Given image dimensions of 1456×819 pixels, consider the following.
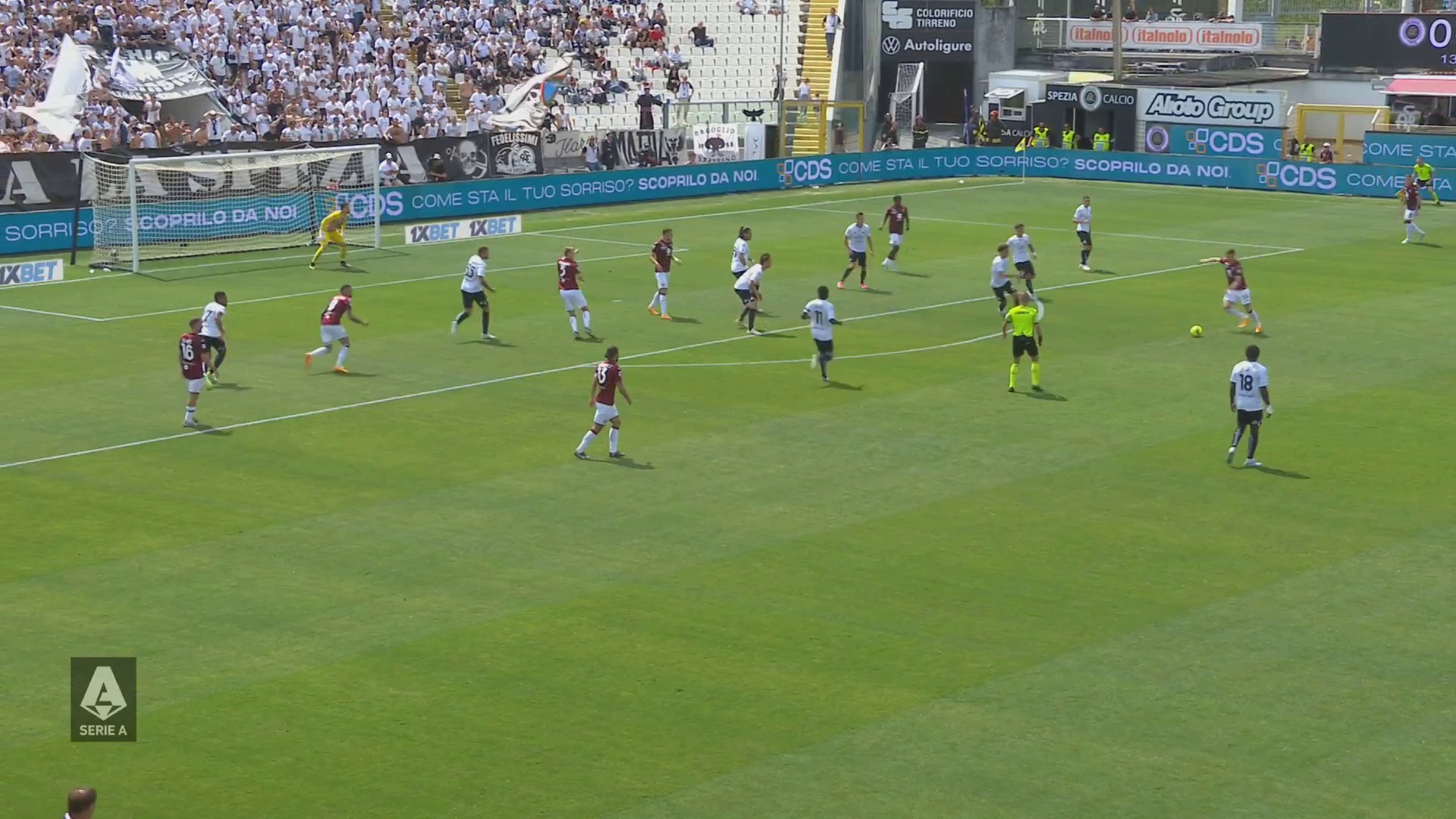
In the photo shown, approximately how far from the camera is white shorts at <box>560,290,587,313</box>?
37.0 meters

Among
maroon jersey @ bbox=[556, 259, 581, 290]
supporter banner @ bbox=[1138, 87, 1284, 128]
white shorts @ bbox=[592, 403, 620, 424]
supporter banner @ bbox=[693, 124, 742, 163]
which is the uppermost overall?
supporter banner @ bbox=[1138, 87, 1284, 128]

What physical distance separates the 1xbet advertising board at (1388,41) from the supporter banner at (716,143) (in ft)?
89.2

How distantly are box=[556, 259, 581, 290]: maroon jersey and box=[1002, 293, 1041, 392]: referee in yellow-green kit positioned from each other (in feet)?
30.4

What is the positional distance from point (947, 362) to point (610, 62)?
48245mm

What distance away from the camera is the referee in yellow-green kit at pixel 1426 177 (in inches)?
2312

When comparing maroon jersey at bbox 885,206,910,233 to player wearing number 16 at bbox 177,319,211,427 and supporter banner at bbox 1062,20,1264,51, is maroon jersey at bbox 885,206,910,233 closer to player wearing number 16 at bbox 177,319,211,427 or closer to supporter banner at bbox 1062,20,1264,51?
player wearing number 16 at bbox 177,319,211,427

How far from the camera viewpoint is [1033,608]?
2047 centimetres

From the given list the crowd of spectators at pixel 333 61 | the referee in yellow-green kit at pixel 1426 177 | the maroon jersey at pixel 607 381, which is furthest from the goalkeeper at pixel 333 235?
the referee in yellow-green kit at pixel 1426 177

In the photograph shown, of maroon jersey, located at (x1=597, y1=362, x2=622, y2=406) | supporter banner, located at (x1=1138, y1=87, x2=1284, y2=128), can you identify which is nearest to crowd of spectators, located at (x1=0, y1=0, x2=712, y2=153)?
supporter banner, located at (x1=1138, y1=87, x2=1284, y2=128)

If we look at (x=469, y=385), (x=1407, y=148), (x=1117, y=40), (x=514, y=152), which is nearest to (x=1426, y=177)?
(x=1407, y=148)

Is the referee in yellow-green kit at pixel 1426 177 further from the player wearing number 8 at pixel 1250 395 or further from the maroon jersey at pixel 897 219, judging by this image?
the player wearing number 8 at pixel 1250 395

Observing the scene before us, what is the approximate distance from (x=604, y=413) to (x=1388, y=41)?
6128 centimetres

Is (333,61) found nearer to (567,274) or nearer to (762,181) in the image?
(762,181)

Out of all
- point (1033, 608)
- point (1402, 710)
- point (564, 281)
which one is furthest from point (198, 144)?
point (1402, 710)
